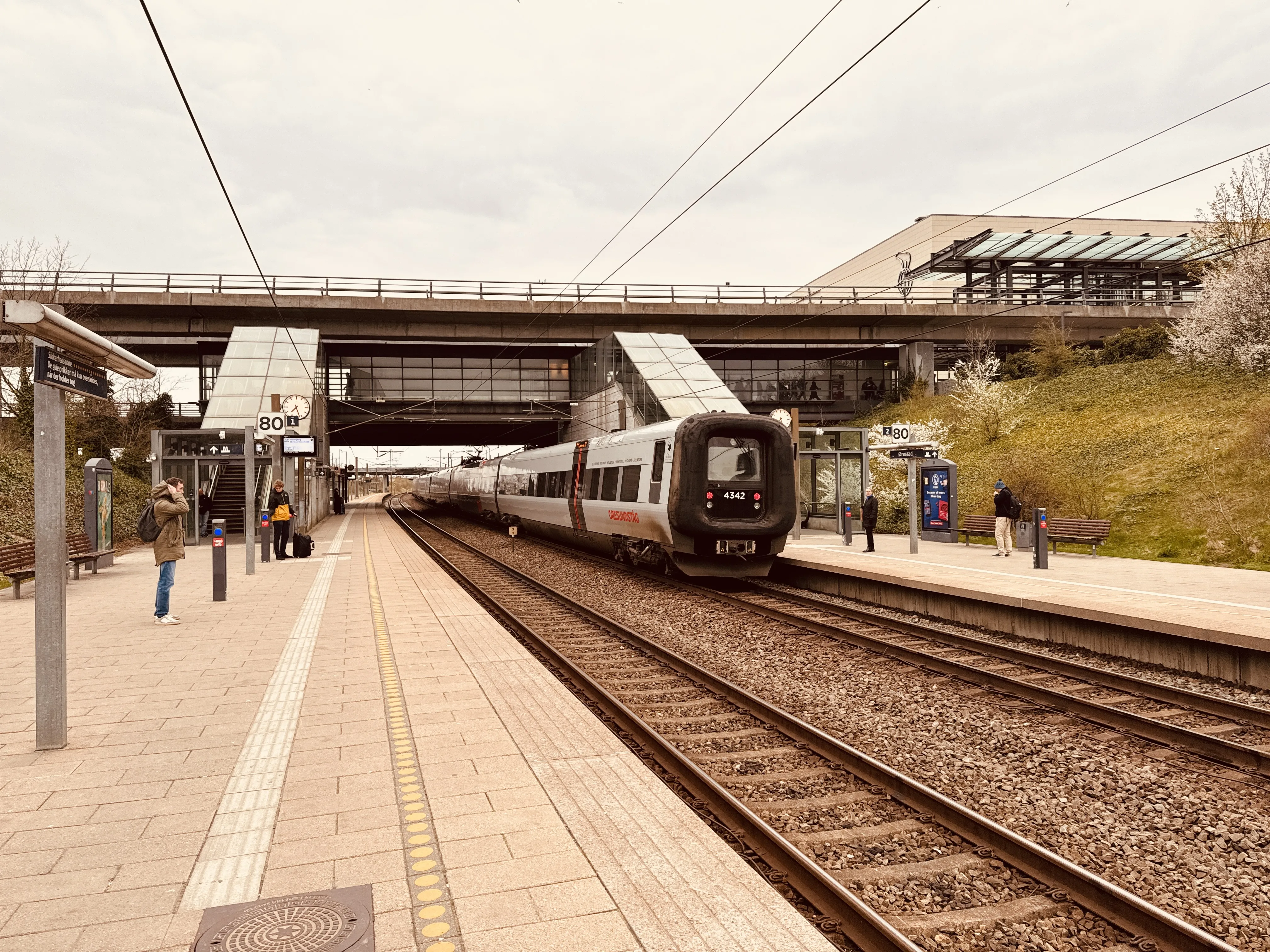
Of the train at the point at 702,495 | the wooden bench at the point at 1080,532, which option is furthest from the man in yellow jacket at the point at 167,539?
the wooden bench at the point at 1080,532

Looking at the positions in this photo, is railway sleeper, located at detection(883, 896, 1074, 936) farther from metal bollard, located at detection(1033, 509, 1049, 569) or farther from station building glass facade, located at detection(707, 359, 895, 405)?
station building glass facade, located at detection(707, 359, 895, 405)

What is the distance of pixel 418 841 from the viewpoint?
3766 mm

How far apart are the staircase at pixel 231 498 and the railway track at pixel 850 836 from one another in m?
21.0

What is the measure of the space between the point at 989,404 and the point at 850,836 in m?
27.9

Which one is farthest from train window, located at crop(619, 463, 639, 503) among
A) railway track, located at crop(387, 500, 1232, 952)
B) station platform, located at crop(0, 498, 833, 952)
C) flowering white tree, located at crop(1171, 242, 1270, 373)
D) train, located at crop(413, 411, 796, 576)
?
flowering white tree, located at crop(1171, 242, 1270, 373)

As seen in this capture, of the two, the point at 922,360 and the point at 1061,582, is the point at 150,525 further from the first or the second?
the point at 922,360

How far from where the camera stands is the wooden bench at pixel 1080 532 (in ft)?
51.2

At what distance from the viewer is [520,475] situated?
25.7 meters

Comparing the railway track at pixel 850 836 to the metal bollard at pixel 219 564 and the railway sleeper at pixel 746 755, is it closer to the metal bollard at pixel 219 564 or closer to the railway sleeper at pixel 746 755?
the railway sleeper at pixel 746 755

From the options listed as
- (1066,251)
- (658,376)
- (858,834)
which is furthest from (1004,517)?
(1066,251)

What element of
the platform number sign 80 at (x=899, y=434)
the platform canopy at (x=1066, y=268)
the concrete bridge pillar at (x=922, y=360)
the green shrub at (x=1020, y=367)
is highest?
the platform canopy at (x=1066, y=268)

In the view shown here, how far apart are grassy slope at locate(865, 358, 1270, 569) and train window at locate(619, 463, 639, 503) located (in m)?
9.96

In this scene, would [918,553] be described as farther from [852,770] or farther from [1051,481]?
[852,770]

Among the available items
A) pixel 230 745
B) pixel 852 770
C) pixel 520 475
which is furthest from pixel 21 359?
pixel 852 770
